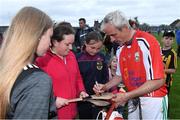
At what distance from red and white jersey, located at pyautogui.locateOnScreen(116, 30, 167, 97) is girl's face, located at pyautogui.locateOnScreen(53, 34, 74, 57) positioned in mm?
604

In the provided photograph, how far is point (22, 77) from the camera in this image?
2.35 m

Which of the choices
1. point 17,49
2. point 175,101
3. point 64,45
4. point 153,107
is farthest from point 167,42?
point 17,49

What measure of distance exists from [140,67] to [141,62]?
59 mm

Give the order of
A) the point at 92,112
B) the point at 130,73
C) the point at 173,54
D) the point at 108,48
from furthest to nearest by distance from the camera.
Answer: the point at 108,48
the point at 173,54
the point at 92,112
the point at 130,73

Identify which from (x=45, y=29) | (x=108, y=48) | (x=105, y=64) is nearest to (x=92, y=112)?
(x=105, y=64)

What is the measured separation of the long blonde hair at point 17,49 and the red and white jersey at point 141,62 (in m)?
1.75

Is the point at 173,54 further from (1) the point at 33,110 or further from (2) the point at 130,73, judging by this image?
(1) the point at 33,110

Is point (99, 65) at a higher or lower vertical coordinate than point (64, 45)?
lower

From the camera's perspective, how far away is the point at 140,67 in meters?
4.08

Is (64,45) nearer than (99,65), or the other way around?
(64,45)

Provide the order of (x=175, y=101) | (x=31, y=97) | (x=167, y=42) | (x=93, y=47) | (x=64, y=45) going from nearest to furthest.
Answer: (x=31, y=97)
(x=64, y=45)
(x=93, y=47)
(x=167, y=42)
(x=175, y=101)

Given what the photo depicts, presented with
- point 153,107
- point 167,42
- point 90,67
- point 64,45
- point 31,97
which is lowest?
point 153,107

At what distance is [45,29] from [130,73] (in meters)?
1.87

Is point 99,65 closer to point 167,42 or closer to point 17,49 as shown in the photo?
point 167,42
